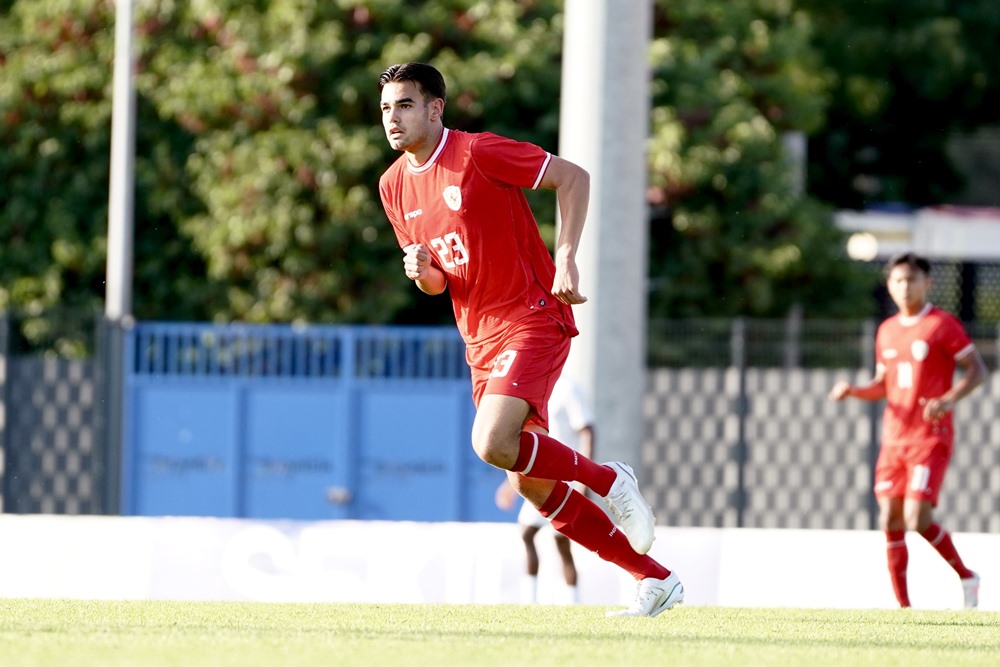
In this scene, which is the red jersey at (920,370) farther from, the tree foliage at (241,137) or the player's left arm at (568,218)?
the tree foliage at (241,137)

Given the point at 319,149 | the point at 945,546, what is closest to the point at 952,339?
the point at 945,546

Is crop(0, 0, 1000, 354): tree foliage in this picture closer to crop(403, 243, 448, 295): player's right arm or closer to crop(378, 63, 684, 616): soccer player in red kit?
crop(378, 63, 684, 616): soccer player in red kit

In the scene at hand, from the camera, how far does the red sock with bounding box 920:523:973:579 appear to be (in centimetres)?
933

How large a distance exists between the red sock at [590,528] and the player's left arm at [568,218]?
87 cm

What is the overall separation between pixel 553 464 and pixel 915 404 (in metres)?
3.52

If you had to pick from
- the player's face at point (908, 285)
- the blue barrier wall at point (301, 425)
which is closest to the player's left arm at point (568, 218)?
the player's face at point (908, 285)

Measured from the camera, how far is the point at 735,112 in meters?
18.6

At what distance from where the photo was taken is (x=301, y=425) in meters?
15.5

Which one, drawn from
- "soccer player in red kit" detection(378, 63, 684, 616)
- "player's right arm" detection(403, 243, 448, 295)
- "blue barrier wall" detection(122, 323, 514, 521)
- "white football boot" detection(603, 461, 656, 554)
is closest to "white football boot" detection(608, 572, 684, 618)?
"soccer player in red kit" detection(378, 63, 684, 616)

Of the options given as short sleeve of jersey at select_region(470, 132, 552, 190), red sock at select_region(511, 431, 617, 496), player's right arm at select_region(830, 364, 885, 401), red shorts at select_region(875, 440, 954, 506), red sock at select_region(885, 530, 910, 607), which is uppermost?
short sleeve of jersey at select_region(470, 132, 552, 190)

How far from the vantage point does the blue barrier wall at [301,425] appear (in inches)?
603

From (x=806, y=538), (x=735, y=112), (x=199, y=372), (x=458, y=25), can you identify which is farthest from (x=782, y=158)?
(x=806, y=538)

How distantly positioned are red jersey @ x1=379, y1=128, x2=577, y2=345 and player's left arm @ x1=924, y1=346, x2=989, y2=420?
10.7 feet

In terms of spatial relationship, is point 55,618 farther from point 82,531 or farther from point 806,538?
point 806,538
